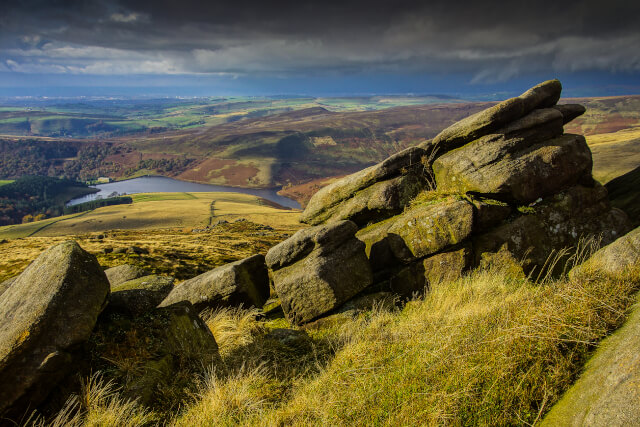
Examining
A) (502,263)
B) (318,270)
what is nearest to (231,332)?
(318,270)

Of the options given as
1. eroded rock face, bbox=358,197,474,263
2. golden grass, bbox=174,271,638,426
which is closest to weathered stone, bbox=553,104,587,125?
eroded rock face, bbox=358,197,474,263

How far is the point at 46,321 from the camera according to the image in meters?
6.69

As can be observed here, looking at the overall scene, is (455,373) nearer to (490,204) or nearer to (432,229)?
(432,229)

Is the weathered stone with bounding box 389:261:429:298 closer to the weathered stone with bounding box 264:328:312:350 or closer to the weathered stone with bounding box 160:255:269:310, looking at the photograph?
the weathered stone with bounding box 264:328:312:350

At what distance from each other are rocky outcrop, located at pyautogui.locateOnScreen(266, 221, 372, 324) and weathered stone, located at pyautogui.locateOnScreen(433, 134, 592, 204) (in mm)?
6326

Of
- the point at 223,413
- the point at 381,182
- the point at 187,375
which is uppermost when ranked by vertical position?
the point at 381,182

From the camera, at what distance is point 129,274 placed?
59.2 ft

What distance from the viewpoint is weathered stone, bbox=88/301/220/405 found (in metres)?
7.26

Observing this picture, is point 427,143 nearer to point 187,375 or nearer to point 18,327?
point 187,375

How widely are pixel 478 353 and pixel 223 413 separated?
4679mm

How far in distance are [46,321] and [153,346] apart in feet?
7.72

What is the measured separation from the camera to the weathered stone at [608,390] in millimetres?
3754

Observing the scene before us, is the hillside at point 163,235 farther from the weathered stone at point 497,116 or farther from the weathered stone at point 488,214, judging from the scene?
the weathered stone at point 488,214

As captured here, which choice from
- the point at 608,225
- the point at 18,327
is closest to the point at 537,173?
the point at 608,225
